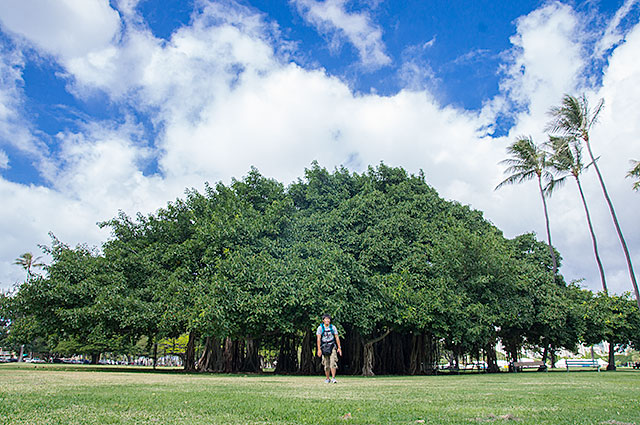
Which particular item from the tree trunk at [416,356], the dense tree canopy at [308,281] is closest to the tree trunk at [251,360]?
the dense tree canopy at [308,281]

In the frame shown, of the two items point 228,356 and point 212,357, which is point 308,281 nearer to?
point 228,356

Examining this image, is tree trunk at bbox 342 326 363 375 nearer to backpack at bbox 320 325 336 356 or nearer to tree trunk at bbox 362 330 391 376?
tree trunk at bbox 362 330 391 376

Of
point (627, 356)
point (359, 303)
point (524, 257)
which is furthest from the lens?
point (627, 356)

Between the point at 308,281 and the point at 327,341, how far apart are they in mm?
6588

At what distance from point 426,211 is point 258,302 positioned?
11396mm

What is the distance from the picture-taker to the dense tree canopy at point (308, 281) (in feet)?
57.2

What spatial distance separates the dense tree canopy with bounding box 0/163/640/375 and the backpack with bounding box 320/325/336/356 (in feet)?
19.5

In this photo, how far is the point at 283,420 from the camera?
3.93 meters

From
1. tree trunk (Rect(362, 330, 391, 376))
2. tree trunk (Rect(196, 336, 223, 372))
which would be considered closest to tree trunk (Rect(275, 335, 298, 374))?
tree trunk (Rect(196, 336, 223, 372))

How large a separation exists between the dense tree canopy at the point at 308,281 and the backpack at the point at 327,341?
5951 mm

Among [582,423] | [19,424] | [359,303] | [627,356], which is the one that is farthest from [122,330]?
[627,356]

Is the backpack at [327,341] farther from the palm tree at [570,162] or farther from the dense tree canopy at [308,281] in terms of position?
the palm tree at [570,162]

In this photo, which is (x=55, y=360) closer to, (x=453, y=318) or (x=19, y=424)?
(x=453, y=318)

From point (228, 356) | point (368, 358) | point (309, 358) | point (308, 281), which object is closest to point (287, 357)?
point (309, 358)
